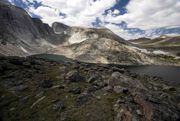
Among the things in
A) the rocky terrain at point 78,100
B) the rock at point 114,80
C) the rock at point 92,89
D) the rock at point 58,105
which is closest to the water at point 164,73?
the rock at point 114,80

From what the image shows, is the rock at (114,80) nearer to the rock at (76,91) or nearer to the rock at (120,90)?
the rock at (120,90)

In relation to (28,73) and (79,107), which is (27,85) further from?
(79,107)

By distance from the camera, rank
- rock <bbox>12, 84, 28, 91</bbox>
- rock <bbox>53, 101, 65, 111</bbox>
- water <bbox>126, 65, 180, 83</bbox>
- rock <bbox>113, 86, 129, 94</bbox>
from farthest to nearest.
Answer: water <bbox>126, 65, 180, 83</bbox> → rock <bbox>12, 84, 28, 91</bbox> → rock <bbox>113, 86, 129, 94</bbox> → rock <bbox>53, 101, 65, 111</bbox>

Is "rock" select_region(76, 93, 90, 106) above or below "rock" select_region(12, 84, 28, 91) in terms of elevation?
below

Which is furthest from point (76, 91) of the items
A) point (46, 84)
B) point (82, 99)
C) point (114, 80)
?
point (114, 80)

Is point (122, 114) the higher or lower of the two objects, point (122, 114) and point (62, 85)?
the lower

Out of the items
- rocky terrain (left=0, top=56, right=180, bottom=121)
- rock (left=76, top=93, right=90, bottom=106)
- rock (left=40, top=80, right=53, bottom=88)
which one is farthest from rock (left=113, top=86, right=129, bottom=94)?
rock (left=40, top=80, right=53, bottom=88)

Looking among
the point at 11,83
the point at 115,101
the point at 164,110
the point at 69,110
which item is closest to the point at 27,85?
the point at 11,83

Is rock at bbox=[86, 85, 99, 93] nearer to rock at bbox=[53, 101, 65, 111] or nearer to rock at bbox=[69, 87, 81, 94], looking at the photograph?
rock at bbox=[69, 87, 81, 94]

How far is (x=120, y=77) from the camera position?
37.6 m

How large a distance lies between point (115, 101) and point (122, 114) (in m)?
3.29

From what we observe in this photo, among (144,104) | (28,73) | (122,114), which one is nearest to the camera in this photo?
(122,114)

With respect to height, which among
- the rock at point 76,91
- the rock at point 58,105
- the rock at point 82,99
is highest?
the rock at point 76,91

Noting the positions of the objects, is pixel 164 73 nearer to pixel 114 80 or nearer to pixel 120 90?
pixel 114 80
